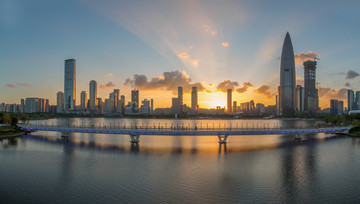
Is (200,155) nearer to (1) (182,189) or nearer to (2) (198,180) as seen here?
(2) (198,180)

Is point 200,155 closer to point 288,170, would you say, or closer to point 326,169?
point 288,170

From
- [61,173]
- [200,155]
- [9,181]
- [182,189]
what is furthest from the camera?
[200,155]

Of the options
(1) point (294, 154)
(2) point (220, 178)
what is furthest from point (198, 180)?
(1) point (294, 154)

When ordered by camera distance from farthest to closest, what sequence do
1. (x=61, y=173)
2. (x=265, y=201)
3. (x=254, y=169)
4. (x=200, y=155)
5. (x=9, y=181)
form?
1. (x=200, y=155)
2. (x=254, y=169)
3. (x=61, y=173)
4. (x=9, y=181)
5. (x=265, y=201)

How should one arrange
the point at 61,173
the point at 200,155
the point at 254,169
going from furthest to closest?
1. the point at 200,155
2. the point at 254,169
3. the point at 61,173

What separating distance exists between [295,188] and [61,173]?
29885 millimetres

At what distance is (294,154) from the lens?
154ft

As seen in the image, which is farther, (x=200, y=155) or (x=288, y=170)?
(x=200, y=155)

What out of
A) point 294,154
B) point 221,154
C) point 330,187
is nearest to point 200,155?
point 221,154

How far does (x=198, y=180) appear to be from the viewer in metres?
29.0

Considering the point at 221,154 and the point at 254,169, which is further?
the point at 221,154

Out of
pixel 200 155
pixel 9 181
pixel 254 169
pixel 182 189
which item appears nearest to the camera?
pixel 182 189

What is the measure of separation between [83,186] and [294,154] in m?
39.8

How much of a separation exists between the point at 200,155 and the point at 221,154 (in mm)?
4179
